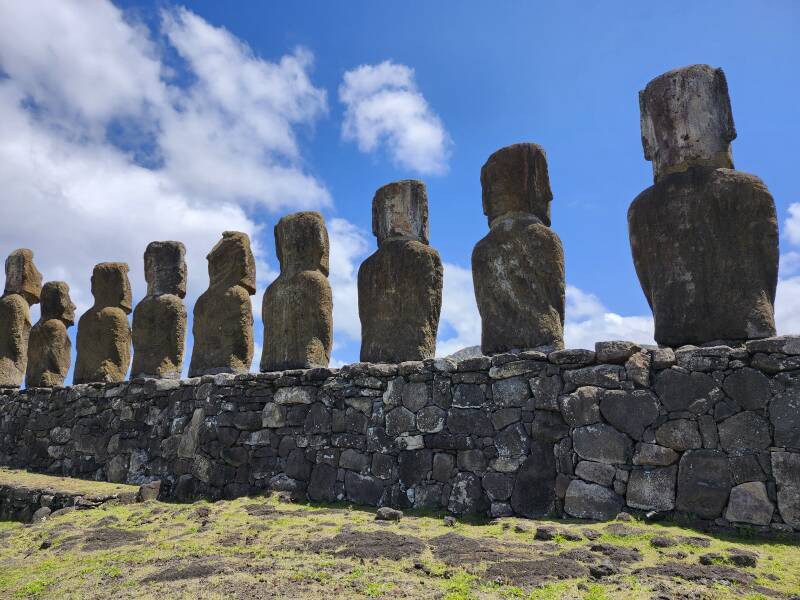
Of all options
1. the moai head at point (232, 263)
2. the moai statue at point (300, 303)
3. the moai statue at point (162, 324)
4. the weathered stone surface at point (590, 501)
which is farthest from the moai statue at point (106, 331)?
the weathered stone surface at point (590, 501)

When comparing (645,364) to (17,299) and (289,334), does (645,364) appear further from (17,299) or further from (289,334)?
(17,299)

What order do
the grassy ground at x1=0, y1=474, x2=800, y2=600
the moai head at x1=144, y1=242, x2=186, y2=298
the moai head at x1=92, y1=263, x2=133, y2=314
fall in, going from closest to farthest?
the grassy ground at x1=0, y1=474, x2=800, y2=600
the moai head at x1=144, y1=242, x2=186, y2=298
the moai head at x1=92, y1=263, x2=133, y2=314

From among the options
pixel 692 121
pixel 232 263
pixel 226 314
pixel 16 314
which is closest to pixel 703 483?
pixel 692 121

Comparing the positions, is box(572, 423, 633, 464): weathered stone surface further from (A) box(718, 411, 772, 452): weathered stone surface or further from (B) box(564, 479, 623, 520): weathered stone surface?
(A) box(718, 411, 772, 452): weathered stone surface

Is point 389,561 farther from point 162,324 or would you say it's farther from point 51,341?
point 51,341

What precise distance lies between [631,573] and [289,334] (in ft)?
18.8

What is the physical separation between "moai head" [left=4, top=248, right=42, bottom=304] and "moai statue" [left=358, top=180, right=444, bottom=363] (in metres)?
9.58

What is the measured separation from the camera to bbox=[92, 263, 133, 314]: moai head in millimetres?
12875

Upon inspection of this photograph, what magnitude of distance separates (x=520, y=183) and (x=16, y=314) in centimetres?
1145

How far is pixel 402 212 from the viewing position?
926 cm

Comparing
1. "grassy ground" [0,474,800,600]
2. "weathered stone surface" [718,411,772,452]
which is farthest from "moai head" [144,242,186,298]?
"weathered stone surface" [718,411,772,452]

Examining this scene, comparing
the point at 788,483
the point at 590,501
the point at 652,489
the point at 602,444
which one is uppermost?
the point at 602,444

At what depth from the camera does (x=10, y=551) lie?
720 cm

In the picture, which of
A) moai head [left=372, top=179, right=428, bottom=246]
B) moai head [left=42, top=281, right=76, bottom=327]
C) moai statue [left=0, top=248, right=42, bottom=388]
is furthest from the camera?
moai statue [left=0, top=248, right=42, bottom=388]
